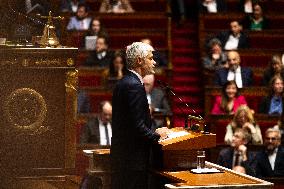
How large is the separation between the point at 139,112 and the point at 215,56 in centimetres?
411

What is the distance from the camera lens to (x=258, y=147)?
611 centimetres

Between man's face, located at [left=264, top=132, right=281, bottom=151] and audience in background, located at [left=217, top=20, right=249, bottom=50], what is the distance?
81.1 inches

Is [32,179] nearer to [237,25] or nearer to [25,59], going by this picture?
[25,59]

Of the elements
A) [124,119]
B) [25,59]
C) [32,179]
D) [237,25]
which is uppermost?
[237,25]

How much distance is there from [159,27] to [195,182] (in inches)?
194

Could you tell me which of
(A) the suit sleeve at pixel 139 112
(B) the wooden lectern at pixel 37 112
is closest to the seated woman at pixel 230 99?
(B) the wooden lectern at pixel 37 112

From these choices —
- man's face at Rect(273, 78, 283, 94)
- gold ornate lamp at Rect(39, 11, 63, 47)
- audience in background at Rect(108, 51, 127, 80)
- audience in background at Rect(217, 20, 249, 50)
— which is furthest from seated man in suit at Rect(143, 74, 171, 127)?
gold ornate lamp at Rect(39, 11, 63, 47)

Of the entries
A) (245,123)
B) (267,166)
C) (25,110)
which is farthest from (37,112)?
(245,123)

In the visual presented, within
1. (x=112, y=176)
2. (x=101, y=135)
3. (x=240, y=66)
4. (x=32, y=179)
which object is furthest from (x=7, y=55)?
(x=240, y=66)

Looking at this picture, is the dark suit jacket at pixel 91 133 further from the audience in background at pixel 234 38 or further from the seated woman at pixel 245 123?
the audience in background at pixel 234 38

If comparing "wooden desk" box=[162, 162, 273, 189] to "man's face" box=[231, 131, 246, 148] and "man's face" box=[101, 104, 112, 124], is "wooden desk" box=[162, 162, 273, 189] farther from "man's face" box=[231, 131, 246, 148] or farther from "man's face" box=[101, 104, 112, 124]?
"man's face" box=[101, 104, 112, 124]

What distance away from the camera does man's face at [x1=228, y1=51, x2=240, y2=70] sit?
735cm

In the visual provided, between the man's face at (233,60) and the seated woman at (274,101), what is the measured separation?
478 millimetres

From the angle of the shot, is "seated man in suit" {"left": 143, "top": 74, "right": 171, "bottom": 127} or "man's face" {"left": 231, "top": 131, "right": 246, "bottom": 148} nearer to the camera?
"man's face" {"left": 231, "top": 131, "right": 246, "bottom": 148}
